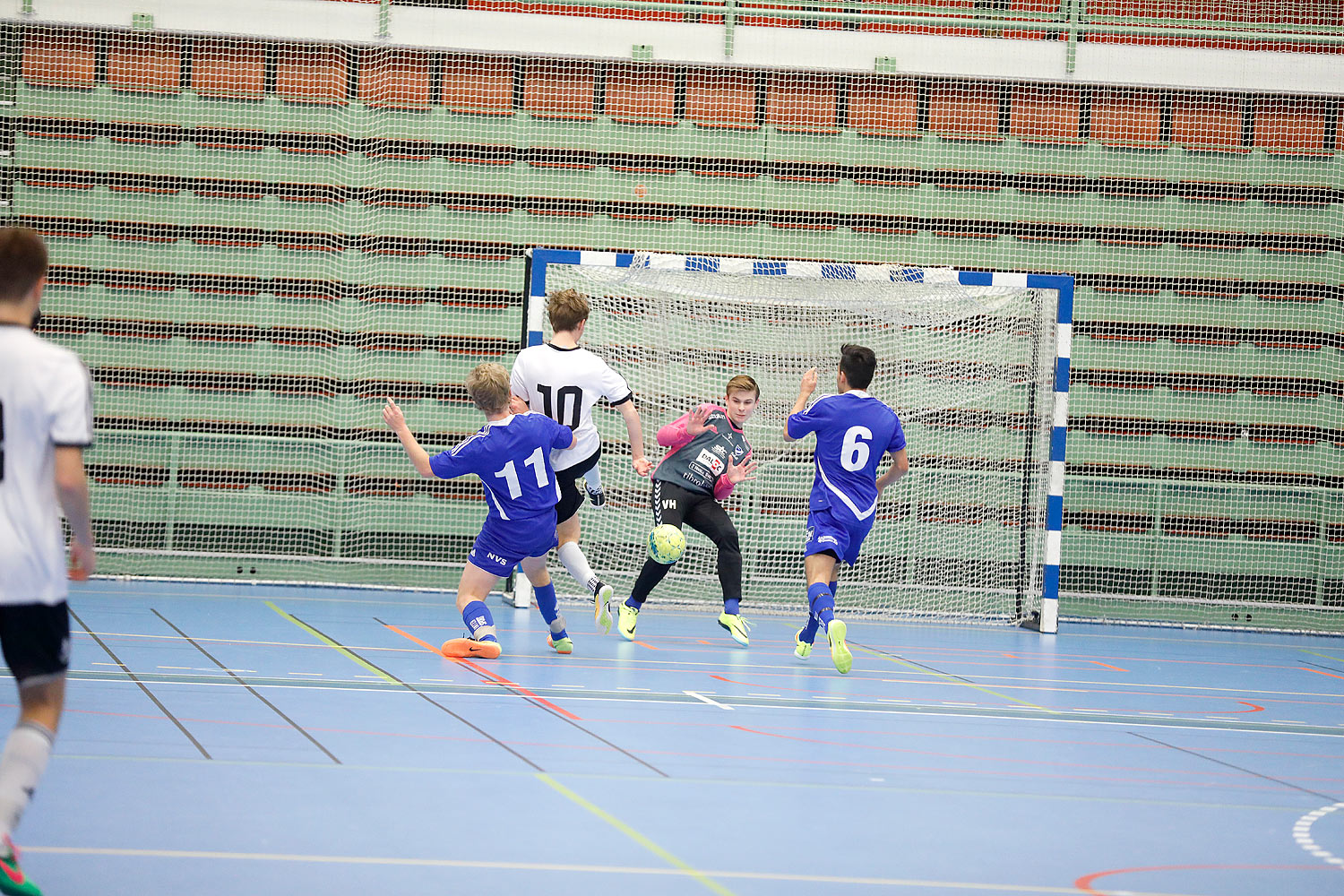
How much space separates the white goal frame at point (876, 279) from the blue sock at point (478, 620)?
→ 264cm

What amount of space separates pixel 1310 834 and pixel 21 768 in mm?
3433

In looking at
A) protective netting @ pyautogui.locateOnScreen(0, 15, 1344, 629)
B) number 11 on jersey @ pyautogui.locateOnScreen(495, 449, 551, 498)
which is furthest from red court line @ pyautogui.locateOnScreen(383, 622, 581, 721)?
protective netting @ pyautogui.locateOnScreen(0, 15, 1344, 629)

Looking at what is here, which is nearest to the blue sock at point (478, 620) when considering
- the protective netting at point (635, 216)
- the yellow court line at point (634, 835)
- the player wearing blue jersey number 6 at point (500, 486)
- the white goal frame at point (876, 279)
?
the player wearing blue jersey number 6 at point (500, 486)

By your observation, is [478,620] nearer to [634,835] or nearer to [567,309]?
[567,309]

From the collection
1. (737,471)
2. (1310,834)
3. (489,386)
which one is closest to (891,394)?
(737,471)

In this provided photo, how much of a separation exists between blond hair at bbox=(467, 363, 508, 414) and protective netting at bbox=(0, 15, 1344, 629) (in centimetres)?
533

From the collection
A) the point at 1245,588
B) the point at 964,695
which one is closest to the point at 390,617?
the point at 964,695

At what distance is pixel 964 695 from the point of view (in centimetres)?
627

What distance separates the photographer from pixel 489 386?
6117mm

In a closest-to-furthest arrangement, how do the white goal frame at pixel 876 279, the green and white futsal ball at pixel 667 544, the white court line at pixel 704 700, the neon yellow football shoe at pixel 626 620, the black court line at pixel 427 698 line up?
the black court line at pixel 427 698 < the white court line at pixel 704 700 < the green and white futsal ball at pixel 667 544 < the neon yellow football shoe at pixel 626 620 < the white goal frame at pixel 876 279

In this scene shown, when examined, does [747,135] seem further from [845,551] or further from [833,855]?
[833,855]

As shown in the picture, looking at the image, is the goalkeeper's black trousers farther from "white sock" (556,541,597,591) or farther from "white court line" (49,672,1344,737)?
"white court line" (49,672,1344,737)

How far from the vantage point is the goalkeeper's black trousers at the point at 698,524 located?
745cm

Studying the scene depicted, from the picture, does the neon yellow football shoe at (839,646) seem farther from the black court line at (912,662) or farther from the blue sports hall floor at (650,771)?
the black court line at (912,662)
